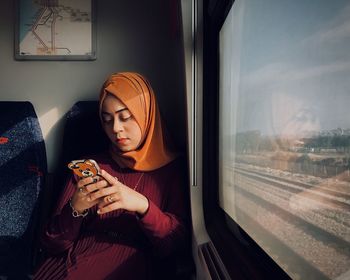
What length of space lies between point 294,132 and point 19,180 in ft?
4.22

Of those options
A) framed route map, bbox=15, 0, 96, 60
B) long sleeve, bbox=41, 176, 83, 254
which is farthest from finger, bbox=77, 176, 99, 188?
framed route map, bbox=15, 0, 96, 60

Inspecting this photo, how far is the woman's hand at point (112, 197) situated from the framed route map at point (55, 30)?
0.90 meters

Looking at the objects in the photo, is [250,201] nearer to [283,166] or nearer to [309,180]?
[283,166]

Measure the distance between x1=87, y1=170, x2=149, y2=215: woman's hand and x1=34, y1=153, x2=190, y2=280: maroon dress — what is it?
0.07 meters

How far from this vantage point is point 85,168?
97cm

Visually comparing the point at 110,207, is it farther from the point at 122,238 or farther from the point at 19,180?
the point at 19,180

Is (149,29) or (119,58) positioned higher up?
(149,29)

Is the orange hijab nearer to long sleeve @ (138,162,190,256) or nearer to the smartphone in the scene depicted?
long sleeve @ (138,162,190,256)

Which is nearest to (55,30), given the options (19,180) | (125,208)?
(19,180)

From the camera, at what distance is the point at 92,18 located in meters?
1.65

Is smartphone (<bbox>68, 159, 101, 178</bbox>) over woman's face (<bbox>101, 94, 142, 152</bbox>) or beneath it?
beneath

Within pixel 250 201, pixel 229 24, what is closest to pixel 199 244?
pixel 250 201

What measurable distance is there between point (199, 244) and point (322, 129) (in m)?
0.82

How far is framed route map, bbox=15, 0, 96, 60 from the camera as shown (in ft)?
5.44
